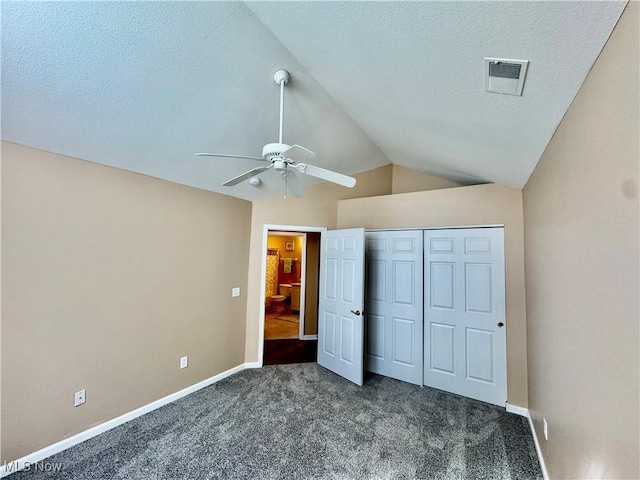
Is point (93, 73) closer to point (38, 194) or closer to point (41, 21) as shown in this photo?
point (41, 21)

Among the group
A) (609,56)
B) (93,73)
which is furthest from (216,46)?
(609,56)

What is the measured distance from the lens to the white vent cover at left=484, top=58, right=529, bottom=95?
119 centimetres

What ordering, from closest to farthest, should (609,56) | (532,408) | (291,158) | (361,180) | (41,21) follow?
(609,56), (41,21), (291,158), (532,408), (361,180)

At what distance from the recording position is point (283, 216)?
3951 mm

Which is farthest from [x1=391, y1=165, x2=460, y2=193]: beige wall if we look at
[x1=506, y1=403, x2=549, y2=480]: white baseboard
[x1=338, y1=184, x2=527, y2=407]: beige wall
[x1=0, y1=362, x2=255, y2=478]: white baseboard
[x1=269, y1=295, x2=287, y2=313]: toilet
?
[x1=269, y1=295, x2=287, y2=313]: toilet

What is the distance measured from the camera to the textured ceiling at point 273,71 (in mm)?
1098

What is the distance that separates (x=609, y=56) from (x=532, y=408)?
2.79 metres

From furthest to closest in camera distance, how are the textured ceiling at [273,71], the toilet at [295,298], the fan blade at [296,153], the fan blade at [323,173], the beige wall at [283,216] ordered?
the toilet at [295,298], the beige wall at [283,216], the fan blade at [323,173], the fan blade at [296,153], the textured ceiling at [273,71]

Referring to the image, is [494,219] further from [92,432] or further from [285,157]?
[92,432]

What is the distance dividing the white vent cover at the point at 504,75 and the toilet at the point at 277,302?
661 cm

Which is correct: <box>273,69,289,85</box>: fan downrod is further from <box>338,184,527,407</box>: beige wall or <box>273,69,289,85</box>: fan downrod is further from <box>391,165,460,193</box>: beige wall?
<box>391,165,460,193</box>: beige wall

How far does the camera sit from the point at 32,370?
2031mm

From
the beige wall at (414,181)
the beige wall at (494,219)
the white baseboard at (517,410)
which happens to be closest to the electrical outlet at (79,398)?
the beige wall at (494,219)

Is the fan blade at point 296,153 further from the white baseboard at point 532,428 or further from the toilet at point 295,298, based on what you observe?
the toilet at point 295,298
